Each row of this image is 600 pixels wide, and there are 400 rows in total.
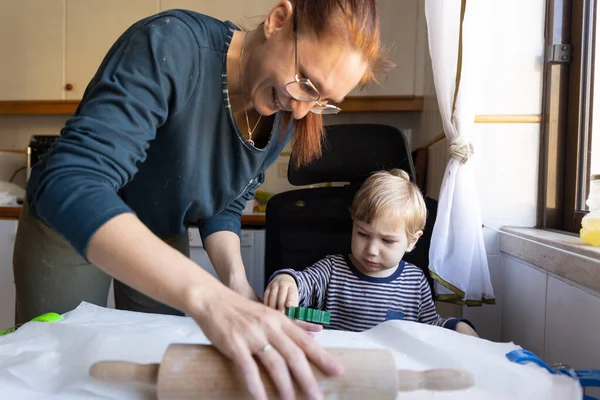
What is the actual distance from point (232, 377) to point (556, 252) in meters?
0.80

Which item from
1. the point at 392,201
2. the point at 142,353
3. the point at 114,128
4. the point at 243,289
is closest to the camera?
the point at 114,128

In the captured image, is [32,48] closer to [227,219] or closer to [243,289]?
[227,219]

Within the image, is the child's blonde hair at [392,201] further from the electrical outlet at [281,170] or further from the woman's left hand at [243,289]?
the electrical outlet at [281,170]

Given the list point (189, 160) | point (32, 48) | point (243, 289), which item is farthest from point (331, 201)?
point (32, 48)

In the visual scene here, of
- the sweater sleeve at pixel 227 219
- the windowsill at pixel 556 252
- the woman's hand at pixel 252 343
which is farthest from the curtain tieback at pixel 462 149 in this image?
the woman's hand at pixel 252 343

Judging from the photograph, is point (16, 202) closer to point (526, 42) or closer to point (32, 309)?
point (32, 309)

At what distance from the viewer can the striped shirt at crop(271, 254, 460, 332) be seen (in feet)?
4.16

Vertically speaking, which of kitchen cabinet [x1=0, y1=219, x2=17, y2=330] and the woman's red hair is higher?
the woman's red hair

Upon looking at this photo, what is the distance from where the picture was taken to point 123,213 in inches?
19.1

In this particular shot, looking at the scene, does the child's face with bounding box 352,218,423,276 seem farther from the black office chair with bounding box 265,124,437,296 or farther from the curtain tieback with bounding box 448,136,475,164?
the curtain tieback with bounding box 448,136,475,164

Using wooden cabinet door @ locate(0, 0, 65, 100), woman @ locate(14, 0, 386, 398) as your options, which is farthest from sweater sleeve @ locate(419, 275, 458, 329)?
wooden cabinet door @ locate(0, 0, 65, 100)

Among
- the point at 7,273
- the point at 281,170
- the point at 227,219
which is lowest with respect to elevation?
the point at 7,273

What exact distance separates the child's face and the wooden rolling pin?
0.71m

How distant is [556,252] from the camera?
3.35 feet
